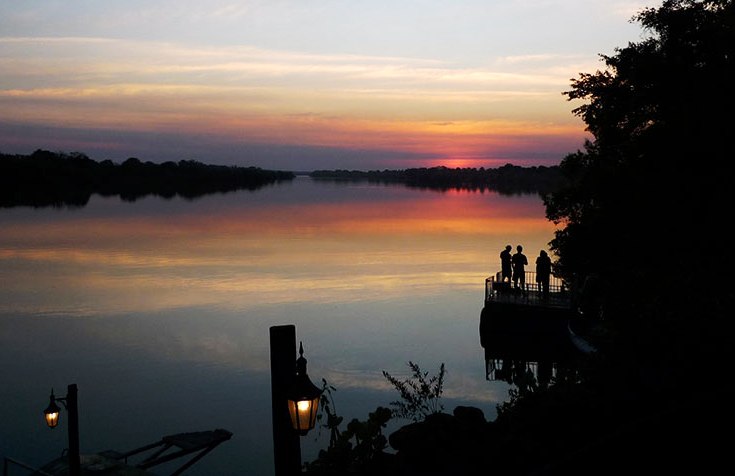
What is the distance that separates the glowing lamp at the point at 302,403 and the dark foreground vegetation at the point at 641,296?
1115mm

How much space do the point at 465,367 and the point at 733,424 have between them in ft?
90.2

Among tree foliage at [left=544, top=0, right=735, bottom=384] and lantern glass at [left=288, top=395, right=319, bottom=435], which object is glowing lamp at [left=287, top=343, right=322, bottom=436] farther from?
tree foliage at [left=544, top=0, right=735, bottom=384]

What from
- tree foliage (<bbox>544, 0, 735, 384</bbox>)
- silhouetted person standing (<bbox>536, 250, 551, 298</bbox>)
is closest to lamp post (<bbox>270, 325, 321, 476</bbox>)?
tree foliage (<bbox>544, 0, 735, 384</bbox>)

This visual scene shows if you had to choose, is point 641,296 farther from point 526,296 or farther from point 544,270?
point 526,296

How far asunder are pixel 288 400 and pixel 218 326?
32893 millimetres

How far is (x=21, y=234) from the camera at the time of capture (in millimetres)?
87375

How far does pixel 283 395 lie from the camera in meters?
7.16

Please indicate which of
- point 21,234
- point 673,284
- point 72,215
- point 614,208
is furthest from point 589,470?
point 72,215

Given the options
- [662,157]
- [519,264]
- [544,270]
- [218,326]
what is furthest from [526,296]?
[218,326]

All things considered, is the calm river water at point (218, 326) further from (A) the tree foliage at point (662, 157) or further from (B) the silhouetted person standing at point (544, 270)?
(A) the tree foliage at point (662, 157)

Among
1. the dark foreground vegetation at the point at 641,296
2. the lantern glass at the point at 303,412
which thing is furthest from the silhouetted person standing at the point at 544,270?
the lantern glass at the point at 303,412

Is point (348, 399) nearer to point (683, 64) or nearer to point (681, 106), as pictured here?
point (681, 106)

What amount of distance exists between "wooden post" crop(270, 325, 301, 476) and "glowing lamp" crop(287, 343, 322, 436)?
8 cm

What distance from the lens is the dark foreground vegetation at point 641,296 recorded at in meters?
4.70
